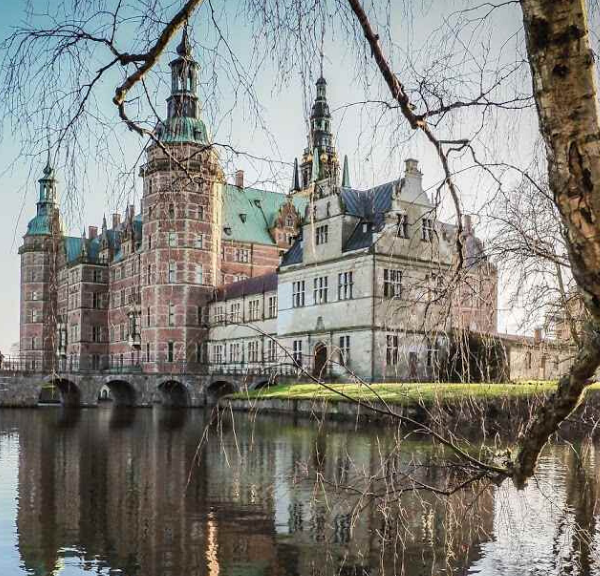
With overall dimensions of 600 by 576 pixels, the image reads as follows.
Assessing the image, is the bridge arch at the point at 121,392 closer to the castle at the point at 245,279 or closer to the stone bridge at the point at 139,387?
the castle at the point at 245,279

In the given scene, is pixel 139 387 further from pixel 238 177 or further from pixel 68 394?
pixel 238 177

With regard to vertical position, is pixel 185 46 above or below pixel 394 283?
above

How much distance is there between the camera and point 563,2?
181 cm

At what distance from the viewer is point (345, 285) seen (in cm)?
3325

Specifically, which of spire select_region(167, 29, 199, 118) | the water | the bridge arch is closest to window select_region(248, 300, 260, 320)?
the bridge arch

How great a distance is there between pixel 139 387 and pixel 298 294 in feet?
43.6

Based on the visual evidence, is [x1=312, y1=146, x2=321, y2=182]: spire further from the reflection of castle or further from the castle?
the reflection of castle

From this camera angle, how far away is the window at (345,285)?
108 ft

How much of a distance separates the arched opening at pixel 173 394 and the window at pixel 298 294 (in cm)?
1123

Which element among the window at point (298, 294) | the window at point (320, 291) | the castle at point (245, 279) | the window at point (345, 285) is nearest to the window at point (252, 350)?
the castle at point (245, 279)

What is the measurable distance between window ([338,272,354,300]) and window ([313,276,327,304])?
1106 millimetres

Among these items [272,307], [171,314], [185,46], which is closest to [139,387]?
[171,314]

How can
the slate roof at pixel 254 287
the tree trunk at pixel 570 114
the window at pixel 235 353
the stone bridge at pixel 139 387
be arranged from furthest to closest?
1. the window at pixel 235 353
2. the slate roof at pixel 254 287
3. the stone bridge at pixel 139 387
4. the tree trunk at pixel 570 114

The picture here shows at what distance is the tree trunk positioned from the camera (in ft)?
5.96
